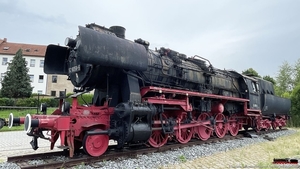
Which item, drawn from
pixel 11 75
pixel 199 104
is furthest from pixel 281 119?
pixel 11 75

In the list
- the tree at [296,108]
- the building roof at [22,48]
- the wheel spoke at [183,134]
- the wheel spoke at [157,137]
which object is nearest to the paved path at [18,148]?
the wheel spoke at [157,137]

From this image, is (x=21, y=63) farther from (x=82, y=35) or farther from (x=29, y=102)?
(x=82, y=35)

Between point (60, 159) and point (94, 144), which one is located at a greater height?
point (94, 144)

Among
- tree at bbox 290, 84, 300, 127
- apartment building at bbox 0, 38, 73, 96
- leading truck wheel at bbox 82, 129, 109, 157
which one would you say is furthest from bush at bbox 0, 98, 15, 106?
tree at bbox 290, 84, 300, 127

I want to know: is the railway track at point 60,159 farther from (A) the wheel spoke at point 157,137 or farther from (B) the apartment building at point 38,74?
(B) the apartment building at point 38,74

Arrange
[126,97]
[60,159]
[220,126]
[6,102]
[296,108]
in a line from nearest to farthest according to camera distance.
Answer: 1. [60,159]
2. [126,97]
3. [220,126]
4. [296,108]
5. [6,102]

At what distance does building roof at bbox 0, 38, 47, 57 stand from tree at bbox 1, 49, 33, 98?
1418 centimetres

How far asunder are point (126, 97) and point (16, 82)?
101 feet

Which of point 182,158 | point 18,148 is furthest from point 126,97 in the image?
point 18,148

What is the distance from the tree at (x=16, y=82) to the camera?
1252 inches

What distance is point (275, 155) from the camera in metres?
7.30

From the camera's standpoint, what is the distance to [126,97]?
681cm

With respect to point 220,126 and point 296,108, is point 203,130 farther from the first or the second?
point 296,108

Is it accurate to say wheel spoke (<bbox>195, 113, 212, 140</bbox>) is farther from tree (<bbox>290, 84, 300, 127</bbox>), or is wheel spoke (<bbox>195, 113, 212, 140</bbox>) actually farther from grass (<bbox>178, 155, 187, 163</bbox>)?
tree (<bbox>290, 84, 300, 127</bbox>)
